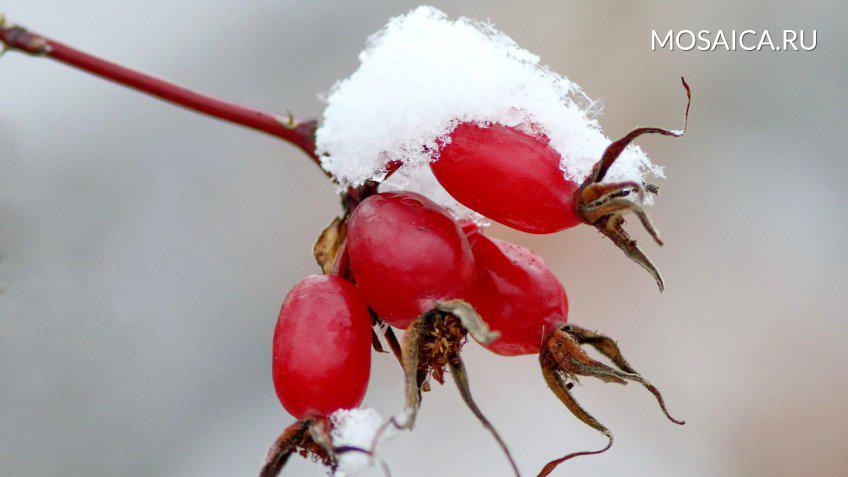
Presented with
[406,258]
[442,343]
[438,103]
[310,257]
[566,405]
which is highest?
[310,257]

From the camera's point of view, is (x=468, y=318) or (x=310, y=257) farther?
(x=310, y=257)

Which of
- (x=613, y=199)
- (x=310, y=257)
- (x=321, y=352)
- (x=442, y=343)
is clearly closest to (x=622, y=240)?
(x=613, y=199)

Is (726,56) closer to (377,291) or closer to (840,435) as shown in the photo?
(840,435)

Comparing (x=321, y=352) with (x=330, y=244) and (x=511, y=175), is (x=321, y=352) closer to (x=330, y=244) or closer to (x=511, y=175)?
(x=330, y=244)

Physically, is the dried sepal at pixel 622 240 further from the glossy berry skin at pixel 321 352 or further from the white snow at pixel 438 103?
the glossy berry skin at pixel 321 352

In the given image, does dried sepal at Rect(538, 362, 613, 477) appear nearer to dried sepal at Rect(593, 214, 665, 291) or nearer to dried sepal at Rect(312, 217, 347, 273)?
dried sepal at Rect(593, 214, 665, 291)

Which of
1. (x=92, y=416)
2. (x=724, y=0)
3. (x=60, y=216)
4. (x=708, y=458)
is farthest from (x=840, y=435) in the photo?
(x=60, y=216)

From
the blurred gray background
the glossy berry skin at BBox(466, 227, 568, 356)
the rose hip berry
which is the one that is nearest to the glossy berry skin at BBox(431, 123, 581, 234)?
the rose hip berry
